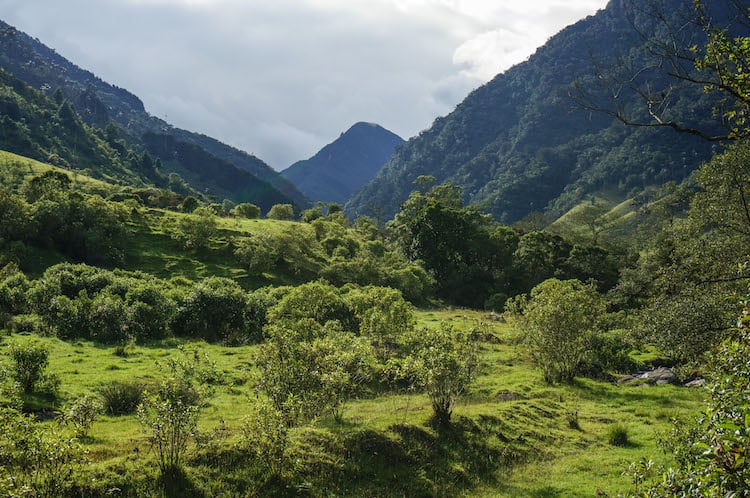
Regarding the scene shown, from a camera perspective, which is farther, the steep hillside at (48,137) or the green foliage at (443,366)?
the steep hillside at (48,137)

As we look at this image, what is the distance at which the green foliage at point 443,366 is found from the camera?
19.9m

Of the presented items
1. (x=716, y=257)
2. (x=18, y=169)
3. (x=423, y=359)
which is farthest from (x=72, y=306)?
(x=18, y=169)

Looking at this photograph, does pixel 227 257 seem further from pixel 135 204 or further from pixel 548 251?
pixel 548 251

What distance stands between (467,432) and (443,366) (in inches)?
140

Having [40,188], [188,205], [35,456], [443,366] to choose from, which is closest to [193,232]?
[40,188]

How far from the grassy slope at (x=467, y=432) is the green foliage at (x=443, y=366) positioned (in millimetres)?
1319

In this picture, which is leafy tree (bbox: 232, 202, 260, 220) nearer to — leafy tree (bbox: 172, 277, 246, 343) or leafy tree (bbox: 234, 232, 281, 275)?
leafy tree (bbox: 234, 232, 281, 275)

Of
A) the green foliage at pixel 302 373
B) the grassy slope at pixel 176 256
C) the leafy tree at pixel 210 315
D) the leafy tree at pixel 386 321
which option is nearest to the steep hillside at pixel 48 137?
the grassy slope at pixel 176 256

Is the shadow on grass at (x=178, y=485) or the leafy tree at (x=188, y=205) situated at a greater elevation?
the leafy tree at (x=188, y=205)

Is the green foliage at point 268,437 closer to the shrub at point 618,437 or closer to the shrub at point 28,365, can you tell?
the shrub at point 28,365

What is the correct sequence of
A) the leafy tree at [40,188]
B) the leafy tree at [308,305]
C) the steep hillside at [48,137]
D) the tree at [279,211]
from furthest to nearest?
the steep hillside at [48,137] < the tree at [279,211] < the leafy tree at [40,188] < the leafy tree at [308,305]

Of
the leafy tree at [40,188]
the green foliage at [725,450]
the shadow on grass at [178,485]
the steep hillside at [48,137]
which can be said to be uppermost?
the steep hillside at [48,137]

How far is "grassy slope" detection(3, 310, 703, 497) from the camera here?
16.8 meters

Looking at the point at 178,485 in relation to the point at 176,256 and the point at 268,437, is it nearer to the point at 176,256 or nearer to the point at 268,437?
the point at 268,437
